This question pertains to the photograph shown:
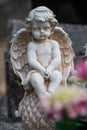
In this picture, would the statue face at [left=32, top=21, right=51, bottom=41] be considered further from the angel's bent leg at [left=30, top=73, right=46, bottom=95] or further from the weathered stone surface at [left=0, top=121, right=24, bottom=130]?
the weathered stone surface at [left=0, top=121, right=24, bottom=130]

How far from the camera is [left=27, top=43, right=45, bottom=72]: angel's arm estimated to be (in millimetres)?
3562

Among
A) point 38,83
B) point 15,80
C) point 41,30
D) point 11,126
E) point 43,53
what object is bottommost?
A: point 11,126

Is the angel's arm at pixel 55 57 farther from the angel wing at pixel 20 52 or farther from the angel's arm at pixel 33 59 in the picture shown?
the angel wing at pixel 20 52

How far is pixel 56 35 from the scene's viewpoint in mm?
3711

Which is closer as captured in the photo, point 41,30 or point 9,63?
point 41,30

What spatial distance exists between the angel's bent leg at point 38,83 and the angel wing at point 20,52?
16cm

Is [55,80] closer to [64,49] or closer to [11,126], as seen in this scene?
[64,49]

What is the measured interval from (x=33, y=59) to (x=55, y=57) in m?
0.10

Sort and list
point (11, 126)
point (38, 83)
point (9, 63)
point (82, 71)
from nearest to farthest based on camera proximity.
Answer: point (82, 71) → point (38, 83) → point (11, 126) → point (9, 63)

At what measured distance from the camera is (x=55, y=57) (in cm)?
360

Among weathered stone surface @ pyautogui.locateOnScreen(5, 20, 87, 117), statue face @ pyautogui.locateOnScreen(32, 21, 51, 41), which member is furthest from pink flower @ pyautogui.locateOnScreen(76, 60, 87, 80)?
weathered stone surface @ pyautogui.locateOnScreen(5, 20, 87, 117)

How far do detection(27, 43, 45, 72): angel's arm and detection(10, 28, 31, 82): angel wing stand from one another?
87 mm

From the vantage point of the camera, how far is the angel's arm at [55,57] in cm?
357

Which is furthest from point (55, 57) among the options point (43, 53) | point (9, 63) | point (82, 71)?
point (9, 63)
